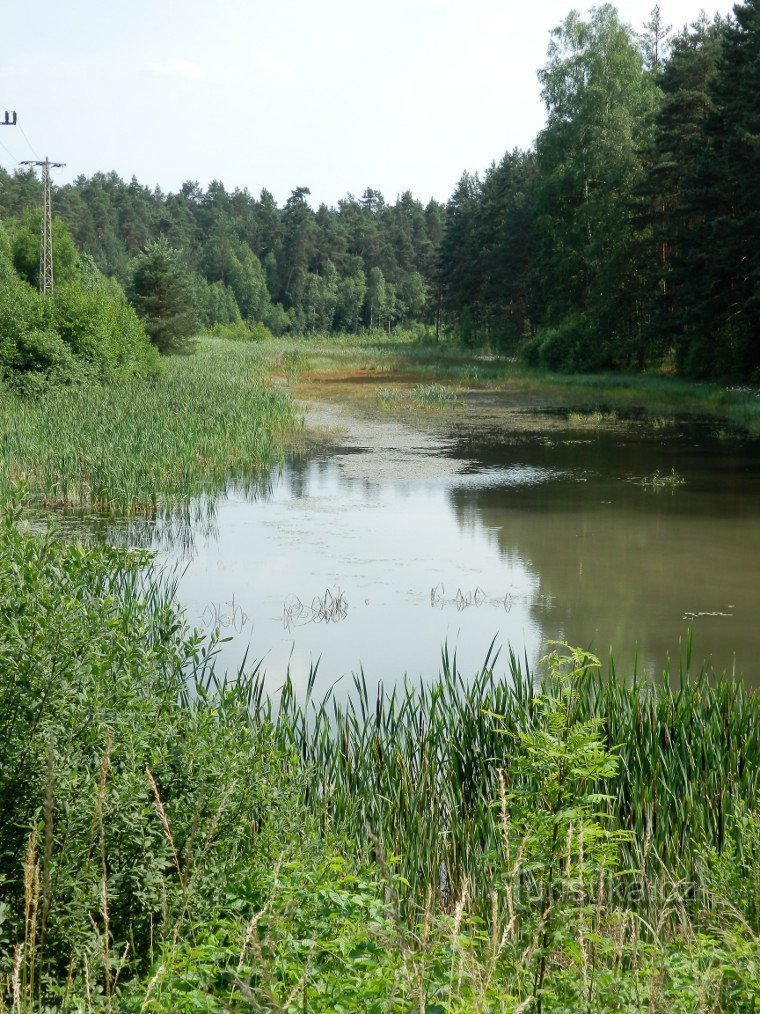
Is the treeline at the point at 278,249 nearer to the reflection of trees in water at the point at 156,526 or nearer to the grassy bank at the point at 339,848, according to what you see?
the reflection of trees in water at the point at 156,526

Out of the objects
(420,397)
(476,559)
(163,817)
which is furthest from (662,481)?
(420,397)

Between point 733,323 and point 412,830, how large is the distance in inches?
991

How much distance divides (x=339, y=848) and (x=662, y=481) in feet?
39.5

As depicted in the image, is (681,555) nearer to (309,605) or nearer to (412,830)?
(309,605)

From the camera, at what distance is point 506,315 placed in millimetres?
55906

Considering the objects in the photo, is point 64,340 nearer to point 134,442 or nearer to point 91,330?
point 91,330

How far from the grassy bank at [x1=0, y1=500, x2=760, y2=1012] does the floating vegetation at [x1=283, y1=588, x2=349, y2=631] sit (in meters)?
3.31

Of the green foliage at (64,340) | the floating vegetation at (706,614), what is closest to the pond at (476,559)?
the floating vegetation at (706,614)

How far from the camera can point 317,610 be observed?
28.0ft

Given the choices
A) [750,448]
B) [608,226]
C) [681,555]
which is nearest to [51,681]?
[681,555]

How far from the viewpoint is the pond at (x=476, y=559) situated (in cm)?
768

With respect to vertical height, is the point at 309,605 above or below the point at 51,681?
below

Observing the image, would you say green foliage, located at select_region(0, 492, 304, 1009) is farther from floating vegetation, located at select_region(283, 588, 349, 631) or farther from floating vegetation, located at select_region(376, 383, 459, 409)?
floating vegetation, located at select_region(376, 383, 459, 409)

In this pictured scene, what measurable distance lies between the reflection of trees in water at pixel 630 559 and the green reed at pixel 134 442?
3700mm
